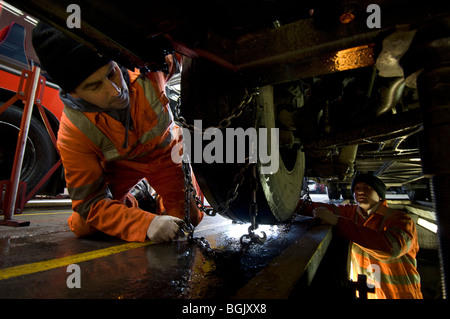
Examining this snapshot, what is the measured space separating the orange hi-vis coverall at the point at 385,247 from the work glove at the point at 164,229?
69.9 inches

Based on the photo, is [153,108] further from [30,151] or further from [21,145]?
[30,151]

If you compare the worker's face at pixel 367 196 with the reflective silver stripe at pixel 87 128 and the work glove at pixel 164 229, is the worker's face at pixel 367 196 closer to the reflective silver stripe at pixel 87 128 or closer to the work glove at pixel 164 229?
the work glove at pixel 164 229

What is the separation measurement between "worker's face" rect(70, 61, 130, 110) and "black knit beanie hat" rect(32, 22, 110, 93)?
5cm

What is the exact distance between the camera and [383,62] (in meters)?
0.86

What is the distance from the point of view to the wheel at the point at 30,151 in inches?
135

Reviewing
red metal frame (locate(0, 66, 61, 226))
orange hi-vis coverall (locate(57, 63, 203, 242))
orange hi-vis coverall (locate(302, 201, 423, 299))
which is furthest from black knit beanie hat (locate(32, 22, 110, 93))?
orange hi-vis coverall (locate(302, 201, 423, 299))

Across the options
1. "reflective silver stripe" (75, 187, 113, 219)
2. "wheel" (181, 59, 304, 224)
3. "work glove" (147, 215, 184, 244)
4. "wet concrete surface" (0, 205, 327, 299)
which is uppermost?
"wheel" (181, 59, 304, 224)

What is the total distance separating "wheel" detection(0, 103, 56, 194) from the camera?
3424 millimetres

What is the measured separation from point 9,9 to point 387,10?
6.03 meters

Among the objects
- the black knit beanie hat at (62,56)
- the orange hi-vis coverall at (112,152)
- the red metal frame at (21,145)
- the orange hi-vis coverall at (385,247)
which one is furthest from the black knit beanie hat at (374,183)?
the red metal frame at (21,145)

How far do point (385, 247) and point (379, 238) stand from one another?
13 centimetres

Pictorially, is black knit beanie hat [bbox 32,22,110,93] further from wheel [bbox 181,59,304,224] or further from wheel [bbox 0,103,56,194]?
wheel [bbox 0,103,56,194]
